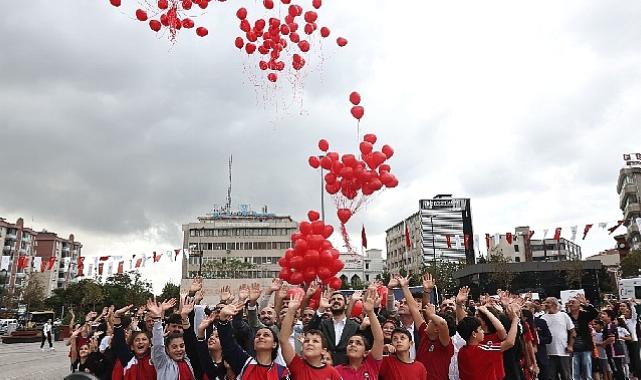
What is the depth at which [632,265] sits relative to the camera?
36969 millimetres

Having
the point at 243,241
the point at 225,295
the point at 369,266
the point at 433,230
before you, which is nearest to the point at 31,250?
the point at 243,241

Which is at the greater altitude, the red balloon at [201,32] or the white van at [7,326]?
the red balloon at [201,32]

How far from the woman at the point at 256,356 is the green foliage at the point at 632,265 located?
40.4 meters

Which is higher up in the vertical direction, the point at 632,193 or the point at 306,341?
the point at 632,193

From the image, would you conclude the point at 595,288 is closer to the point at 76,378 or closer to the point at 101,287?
the point at 101,287

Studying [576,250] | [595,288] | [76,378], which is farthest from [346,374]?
[576,250]

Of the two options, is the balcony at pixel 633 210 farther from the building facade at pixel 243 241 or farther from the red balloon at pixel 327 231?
the red balloon at pixel 327 231

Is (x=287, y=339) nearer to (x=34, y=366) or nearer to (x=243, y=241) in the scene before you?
(x=34, y=366)

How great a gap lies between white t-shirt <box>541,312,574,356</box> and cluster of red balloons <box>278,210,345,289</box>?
11.3ft

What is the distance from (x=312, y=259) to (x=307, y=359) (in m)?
4.42

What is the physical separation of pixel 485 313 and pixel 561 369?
13.4 feet

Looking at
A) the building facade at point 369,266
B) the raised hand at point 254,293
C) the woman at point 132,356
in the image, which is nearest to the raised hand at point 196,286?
the raised hand at point 254,293

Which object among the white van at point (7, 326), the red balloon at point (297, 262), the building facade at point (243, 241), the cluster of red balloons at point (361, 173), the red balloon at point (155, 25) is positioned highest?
the building facade at point (243, 241)

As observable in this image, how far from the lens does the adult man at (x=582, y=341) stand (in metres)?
8.05
